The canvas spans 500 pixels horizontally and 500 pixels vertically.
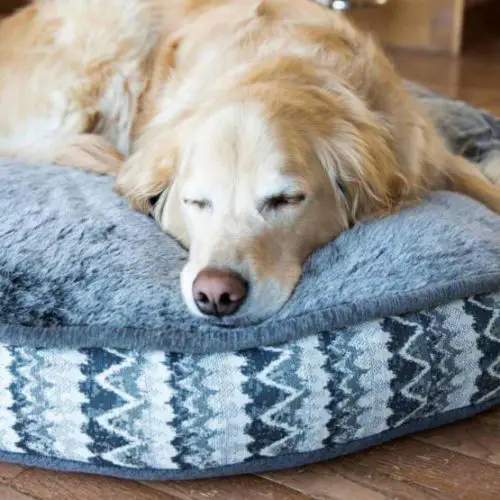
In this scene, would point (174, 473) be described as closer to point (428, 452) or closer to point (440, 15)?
point (428, 452)

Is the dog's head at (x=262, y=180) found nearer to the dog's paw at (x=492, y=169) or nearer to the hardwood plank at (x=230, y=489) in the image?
the hardwood plank at (x=230, y=489)

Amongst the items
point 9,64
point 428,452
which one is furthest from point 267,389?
point 9,64

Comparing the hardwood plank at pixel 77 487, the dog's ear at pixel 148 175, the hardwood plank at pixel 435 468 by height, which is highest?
the dog's ear at pixel 148 175

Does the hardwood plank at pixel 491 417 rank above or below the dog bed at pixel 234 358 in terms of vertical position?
below

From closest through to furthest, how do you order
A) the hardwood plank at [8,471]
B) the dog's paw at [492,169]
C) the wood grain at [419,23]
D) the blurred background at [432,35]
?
1. the hardwood plank at [8,471]
2. the dog's paw at [492,169]
3. the blurred background at [432,35]
4. the wood grain at [419,23]

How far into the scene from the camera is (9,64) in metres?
2.39

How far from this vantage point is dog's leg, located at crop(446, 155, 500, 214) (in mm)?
2098

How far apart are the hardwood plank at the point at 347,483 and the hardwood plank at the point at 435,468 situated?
15 millimetres

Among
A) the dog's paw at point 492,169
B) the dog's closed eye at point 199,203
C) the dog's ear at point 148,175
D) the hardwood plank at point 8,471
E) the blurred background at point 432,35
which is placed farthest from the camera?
the blurred background at point 432,35

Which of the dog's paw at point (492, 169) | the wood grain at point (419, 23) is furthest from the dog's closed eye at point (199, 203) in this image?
the wood grain at point (419, 23)

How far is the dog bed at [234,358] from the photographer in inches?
56.2

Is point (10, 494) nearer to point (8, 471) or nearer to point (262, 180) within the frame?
point (8, 471)

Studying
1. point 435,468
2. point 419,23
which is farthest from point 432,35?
point 435,468

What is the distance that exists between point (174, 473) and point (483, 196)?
1.12 metres
